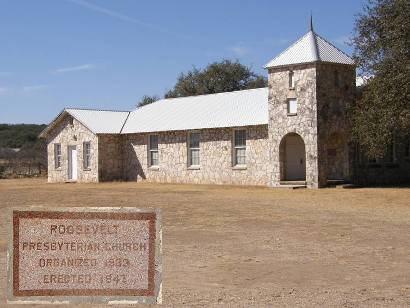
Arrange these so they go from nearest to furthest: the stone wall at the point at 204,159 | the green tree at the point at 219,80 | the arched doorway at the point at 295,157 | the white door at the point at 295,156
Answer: the stone wall at the point at 204,159 < the arched doorway at the point at 295,157 < the white door at the point at 295,156 < the green tree at the point at 219,80

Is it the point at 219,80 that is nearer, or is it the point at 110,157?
the point at 110,157

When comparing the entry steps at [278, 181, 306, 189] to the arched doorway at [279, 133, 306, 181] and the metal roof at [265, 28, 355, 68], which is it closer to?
the arched doorway at [279, 133, 306, 181]

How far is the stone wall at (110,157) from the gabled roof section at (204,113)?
3.36 ft

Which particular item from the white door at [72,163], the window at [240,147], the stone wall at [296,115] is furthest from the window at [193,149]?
the white door at [72,163]

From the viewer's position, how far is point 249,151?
34094mm

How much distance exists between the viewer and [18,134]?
101 m

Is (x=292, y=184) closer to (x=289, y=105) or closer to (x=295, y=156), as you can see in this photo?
(x=295, y=156)

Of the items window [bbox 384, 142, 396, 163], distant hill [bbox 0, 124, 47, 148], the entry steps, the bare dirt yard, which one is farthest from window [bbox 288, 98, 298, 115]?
distant hill [bbox 0, 124, 47, 148]

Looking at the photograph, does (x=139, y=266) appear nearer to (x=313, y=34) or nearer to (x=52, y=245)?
(x=52, y=245)

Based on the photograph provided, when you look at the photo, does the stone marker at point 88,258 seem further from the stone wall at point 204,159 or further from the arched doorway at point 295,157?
the arched doorway at point 295,157

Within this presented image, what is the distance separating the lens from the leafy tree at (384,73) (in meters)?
27.5

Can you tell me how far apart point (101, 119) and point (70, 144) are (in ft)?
8.12

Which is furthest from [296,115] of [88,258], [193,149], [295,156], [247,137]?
[88,258]

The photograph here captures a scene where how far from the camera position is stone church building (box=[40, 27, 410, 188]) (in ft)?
102
